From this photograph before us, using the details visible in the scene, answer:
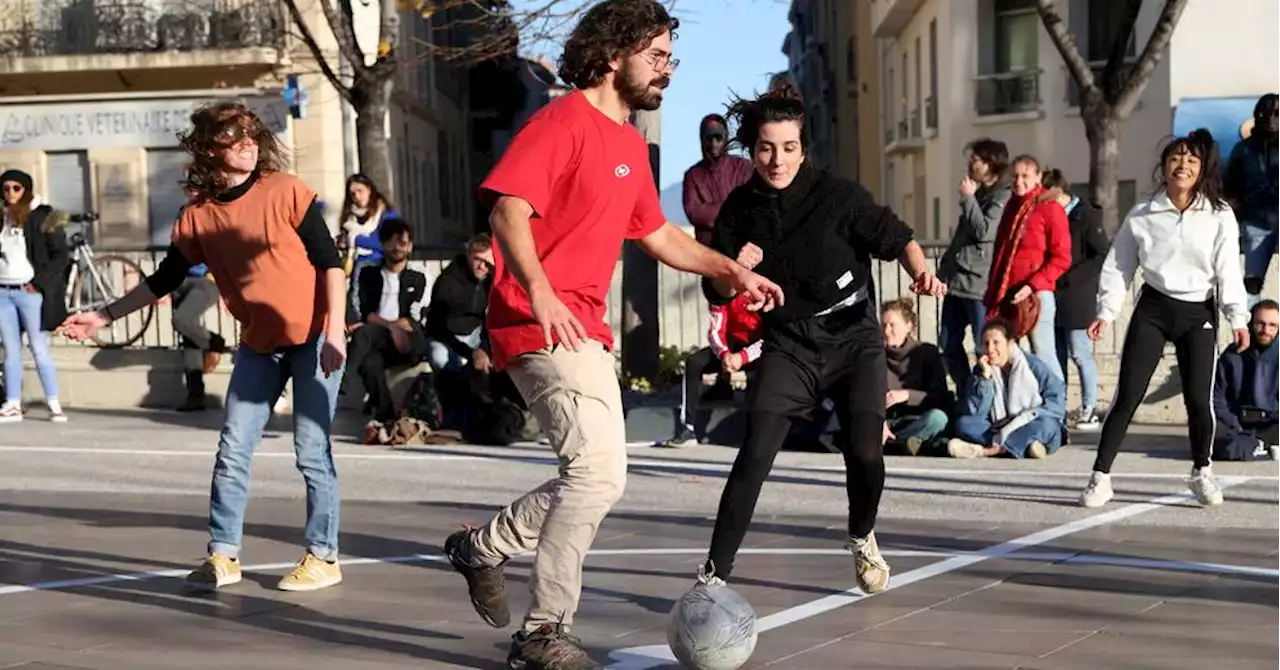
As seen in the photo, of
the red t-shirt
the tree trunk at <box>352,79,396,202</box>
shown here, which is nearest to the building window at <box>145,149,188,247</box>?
the tree trunk at <box>352,79,396,202</box>

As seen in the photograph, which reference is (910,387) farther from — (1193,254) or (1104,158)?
(1104,158)

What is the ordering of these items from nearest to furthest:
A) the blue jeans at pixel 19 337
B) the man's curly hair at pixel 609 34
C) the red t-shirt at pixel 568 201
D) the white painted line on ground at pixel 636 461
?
the red t-shirt at pixel 568 201 → the man's curly hair at pixel 609 34 → the white painted line on ground at pixel 636 461 → the blue jeans at pixel 19 337

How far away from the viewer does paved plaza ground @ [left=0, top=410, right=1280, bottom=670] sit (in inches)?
274

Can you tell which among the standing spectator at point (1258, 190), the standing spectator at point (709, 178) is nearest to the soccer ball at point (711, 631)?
the standing spectator at point (709, 178)

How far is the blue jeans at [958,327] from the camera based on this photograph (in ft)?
48.6

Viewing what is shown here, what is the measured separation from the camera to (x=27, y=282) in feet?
55.5

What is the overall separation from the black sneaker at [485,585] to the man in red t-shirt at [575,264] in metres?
0.25

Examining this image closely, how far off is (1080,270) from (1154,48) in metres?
4.73

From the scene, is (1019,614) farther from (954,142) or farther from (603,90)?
(954,142)

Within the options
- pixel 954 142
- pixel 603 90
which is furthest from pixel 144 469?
pixel 954 142

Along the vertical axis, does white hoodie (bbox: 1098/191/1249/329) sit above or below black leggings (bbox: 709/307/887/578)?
above

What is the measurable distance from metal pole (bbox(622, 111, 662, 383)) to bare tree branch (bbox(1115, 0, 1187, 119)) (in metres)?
5.26

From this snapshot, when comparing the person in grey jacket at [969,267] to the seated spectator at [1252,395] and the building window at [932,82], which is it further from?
the building window at [932,82]

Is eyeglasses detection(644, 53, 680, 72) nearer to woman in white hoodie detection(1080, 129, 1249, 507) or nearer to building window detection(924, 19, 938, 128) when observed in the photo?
woman in white hoodie detection(1080, 129, 1249, 507)
